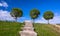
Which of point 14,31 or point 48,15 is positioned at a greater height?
point 48,15

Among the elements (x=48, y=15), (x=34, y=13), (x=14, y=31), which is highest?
(x=34, y=13)

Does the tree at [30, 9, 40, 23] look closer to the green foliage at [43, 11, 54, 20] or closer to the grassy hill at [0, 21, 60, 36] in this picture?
the green foliage at [43, 11, 54, 20]

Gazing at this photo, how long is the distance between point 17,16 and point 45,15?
13893 mm

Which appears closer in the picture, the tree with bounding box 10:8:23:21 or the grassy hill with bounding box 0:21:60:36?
the grassy hill with bounding box 0:21:60:36

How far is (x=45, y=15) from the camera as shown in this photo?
83.4 meters

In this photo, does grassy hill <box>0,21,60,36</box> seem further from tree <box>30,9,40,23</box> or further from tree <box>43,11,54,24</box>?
tree <box>43,11,54,24</box>

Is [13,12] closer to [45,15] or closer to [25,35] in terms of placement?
[45,15]

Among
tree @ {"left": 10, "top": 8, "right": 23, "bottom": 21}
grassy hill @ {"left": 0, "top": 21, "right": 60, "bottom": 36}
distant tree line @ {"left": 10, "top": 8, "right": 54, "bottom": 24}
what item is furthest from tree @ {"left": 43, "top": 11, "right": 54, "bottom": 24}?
grassy hill @ {"left": 0, "top": 21, "right": 60, "bottom": 36}

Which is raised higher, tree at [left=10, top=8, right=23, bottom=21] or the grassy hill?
tree at [left=10, top=8, right=23, bottom=21]

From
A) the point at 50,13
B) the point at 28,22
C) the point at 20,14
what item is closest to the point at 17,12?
the point at 20,14

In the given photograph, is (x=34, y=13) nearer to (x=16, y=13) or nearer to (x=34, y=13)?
(x=34, y=13)

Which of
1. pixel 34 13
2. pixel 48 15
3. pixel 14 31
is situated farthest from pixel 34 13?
pixel 14 31

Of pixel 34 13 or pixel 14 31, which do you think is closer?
pixel 14 31

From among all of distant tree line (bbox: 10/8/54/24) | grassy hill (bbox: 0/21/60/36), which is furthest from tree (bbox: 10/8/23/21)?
grassy hill (bbox: 0/21/60/36)
